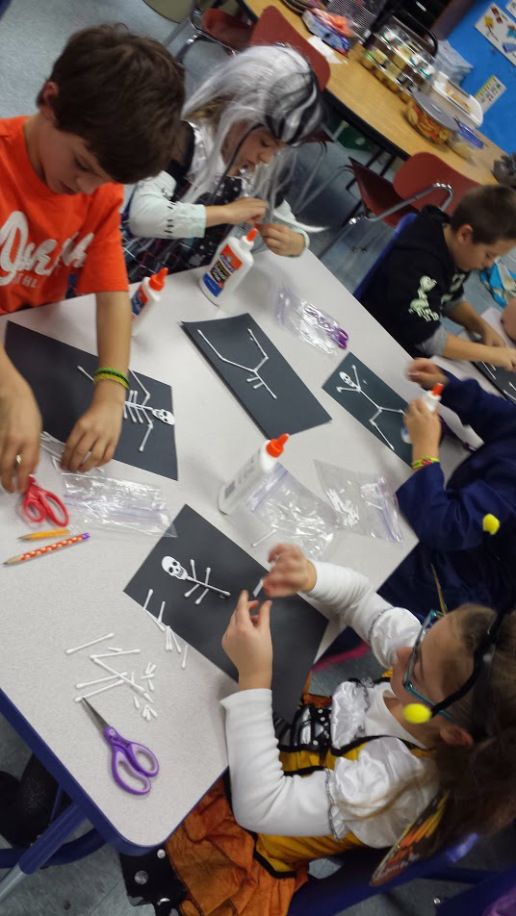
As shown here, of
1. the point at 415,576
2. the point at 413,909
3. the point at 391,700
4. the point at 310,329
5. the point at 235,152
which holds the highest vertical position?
the point at 235,152

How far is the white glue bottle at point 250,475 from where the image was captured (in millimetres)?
984

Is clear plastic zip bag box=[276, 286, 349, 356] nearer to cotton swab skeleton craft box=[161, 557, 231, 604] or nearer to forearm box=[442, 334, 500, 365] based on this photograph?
forearm box=[442, 334, 500, 365]

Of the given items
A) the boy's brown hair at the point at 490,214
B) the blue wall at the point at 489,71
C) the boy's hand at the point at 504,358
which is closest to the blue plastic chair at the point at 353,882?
the boy's hand at the point at 504,358

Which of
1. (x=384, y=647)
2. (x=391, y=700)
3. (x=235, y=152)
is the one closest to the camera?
(x=391, y=700)

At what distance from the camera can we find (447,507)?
132 cm

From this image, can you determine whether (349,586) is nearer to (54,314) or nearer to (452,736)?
(452,736)

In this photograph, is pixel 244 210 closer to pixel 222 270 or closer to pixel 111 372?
pixel 222 270

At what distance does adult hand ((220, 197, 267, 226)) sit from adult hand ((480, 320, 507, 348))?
109 cm

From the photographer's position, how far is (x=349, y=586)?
1.05 meters

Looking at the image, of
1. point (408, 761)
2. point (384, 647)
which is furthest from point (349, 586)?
point (408, 761)

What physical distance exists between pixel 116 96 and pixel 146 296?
403mm

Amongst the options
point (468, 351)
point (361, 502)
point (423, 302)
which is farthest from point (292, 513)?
point (468, 351)

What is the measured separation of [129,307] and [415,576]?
0.92 meters

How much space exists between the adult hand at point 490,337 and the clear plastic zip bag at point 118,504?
1.67 metres
